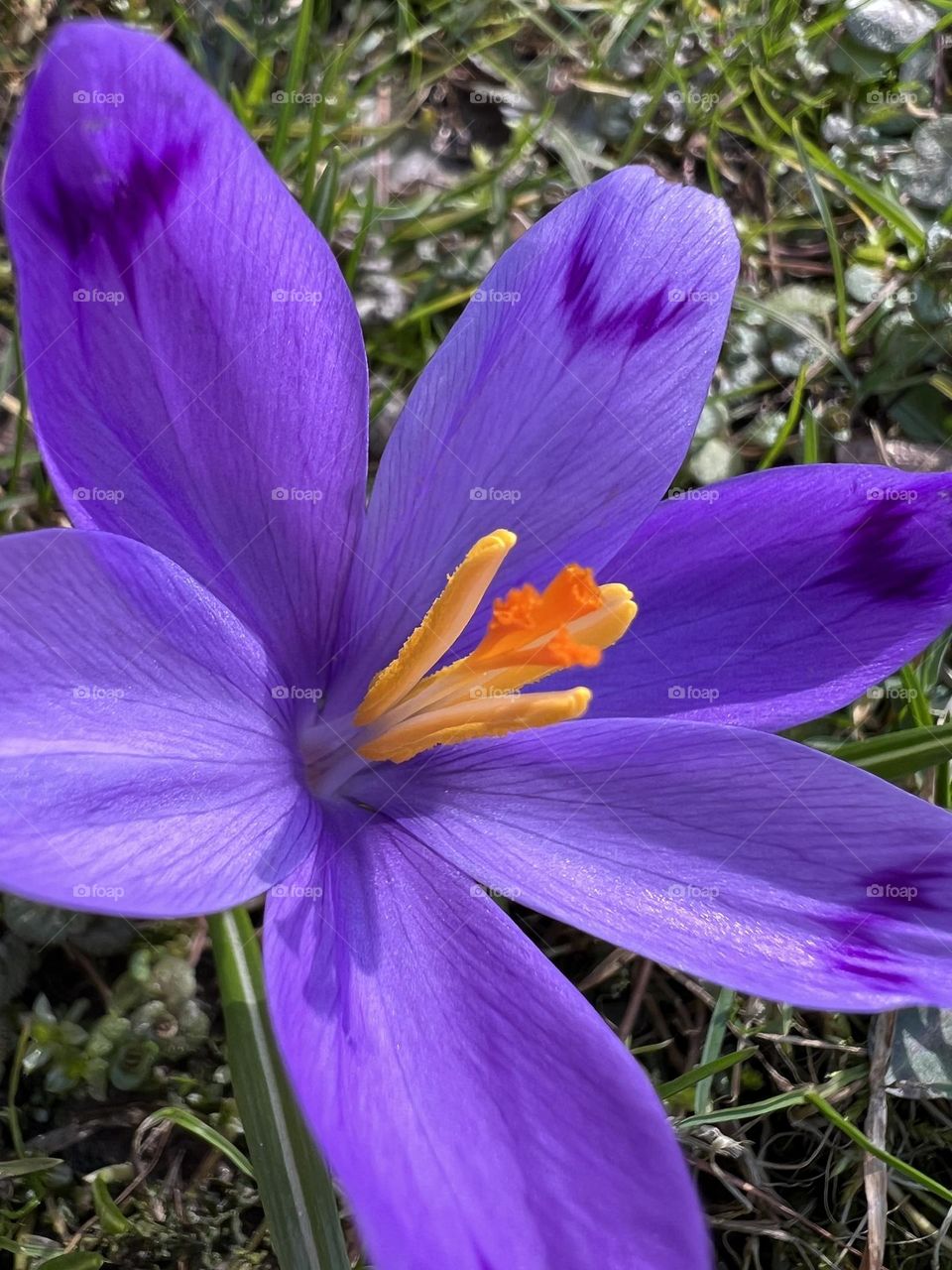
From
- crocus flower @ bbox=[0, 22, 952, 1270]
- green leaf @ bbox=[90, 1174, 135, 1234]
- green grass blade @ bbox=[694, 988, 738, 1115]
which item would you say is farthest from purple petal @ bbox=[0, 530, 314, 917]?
green grass blade @ bbox=[694, 988, 738, 1115]

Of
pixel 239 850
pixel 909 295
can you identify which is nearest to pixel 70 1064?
pixel 239 850

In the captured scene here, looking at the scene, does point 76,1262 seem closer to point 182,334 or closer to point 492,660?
point 492,660

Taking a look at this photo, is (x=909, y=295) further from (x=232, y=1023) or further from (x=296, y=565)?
(x=232, y=1023)

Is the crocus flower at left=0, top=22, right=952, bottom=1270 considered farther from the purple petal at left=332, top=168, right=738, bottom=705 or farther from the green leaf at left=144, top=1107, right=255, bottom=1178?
the green leaf at left=144, top=1107, right=255, bottom=1178

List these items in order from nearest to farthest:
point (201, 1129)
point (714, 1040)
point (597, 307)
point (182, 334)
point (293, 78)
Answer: point (182, 334), point (597, 307), point (201, 1129), point (714, 1040), point (293, 78)

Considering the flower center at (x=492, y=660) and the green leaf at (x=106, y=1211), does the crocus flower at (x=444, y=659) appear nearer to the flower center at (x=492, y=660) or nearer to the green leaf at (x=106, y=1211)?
the flower center at (x=492, y=660)

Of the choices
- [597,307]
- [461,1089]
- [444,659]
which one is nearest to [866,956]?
[461,1089]

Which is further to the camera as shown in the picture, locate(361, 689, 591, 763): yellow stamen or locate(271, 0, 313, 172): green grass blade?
locate(271, 0, 313, 172): green grass blade
